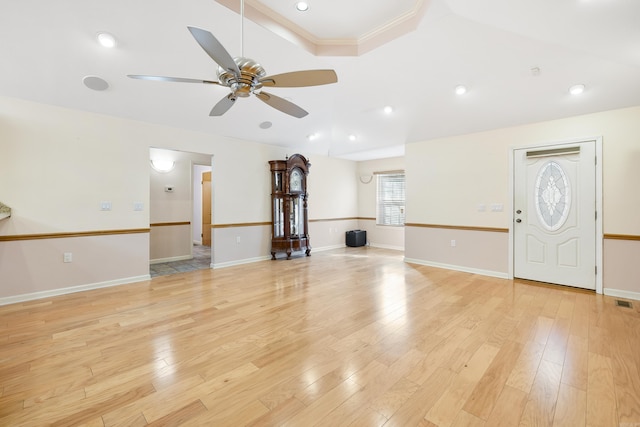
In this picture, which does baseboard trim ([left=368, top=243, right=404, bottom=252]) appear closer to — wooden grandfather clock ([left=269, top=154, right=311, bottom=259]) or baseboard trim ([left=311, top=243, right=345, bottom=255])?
baseboard trim ([left=311, top=243, right=345, bottom=255])

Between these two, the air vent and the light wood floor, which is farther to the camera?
the air vent

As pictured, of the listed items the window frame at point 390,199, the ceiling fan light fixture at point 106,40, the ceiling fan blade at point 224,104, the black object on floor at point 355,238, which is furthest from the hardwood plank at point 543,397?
the black object on floor at point 355,238

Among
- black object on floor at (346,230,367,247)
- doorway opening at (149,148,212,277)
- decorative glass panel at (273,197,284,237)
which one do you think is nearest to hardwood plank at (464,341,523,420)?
decorative glass panel at (273,197,284,237)

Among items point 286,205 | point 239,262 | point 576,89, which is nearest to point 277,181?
point 286,205

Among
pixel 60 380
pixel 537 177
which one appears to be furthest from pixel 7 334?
pixel 537 177

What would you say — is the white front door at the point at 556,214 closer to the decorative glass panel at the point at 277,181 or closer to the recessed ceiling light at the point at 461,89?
the recessed ceiling light at the point at 461,89

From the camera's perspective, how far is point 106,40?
272 centimetres

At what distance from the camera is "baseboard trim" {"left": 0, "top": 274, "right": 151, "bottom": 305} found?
10.8 feet

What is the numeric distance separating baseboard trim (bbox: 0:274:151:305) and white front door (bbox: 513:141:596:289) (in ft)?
18.9

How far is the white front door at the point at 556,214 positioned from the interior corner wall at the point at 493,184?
0.43 ft

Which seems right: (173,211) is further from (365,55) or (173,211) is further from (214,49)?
(214,49)

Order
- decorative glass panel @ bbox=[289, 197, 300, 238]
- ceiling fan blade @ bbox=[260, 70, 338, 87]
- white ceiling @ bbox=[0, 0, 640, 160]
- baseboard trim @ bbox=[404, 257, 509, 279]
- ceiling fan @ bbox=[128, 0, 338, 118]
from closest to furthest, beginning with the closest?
ceiling fan @ bbox=[128, 0, 338, 118], ceiling fan blade @ bbox=[260, 70, 338, 87], white ceiling @ bbox=[0, 0, 640, 160], baseboard trim @ bbox=[404, 257, 509, 279], decorative glass panel @ bbox=[289, 197, 300, 238]

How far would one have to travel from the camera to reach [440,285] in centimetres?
394

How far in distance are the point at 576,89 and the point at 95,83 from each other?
5688 millimetres
